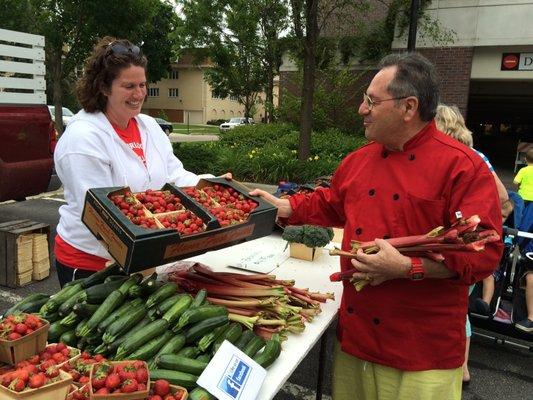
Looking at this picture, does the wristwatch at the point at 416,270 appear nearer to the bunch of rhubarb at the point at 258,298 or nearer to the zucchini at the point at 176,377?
the bunch of rhubarb at the point at 258,298

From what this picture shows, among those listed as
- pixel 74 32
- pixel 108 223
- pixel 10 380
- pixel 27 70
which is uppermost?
pixel 74 32

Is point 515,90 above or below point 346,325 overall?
above

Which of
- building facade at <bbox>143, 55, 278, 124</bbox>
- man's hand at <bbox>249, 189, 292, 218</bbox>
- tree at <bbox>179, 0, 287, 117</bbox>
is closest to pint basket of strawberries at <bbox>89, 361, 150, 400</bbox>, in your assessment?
man's hand at <bbox>249, 189, 292, 218</bbox>

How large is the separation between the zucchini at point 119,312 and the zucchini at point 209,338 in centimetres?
35

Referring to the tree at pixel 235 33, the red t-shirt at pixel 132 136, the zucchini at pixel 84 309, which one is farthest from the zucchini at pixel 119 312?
the tree at pixel 235 33

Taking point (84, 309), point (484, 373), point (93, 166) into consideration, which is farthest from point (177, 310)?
point (484, 373)

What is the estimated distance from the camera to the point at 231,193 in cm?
271

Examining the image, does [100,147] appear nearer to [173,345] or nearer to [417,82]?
[173,345]

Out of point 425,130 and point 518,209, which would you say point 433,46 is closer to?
point 518,209

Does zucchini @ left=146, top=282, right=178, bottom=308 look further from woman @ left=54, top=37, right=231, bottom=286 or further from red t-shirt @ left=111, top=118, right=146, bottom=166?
red t-shirt @ left=111, top=118, right=146, bottom=166

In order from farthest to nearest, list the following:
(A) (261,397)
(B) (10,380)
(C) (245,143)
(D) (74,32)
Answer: (C) (245,143) < (D) (74,32) < (A) (261,397) < (B) (10,380)

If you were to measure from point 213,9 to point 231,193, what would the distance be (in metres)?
12.5

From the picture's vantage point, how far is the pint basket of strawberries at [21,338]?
62.2 inches

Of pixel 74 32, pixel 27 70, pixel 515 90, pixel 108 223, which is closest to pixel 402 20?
pixel 515 90
